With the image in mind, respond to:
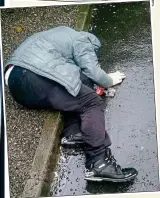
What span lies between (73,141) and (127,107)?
27 centimetres

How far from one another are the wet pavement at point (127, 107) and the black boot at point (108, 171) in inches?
0.9

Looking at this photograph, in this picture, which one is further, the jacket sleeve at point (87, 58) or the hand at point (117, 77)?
the hand at point (117, 77)

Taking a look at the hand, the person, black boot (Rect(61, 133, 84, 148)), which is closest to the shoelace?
the person

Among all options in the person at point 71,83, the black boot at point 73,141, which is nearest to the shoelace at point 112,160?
the person at point 71,83

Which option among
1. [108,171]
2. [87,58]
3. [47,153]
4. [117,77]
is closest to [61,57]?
[87,58]

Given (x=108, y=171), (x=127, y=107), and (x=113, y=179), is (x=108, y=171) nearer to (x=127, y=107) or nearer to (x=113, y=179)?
(x=113, y=179)

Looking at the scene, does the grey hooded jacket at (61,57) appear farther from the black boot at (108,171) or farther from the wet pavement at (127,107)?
the black boot at (108,171)

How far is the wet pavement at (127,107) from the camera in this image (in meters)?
2.52

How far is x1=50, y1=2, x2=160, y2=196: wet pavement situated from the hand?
0.06 ft

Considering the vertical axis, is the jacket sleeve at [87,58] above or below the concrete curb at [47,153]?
above

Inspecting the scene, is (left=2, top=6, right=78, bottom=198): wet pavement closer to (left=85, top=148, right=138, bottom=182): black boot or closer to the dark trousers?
the dark trousers

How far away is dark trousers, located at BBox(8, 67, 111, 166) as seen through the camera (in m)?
2.45

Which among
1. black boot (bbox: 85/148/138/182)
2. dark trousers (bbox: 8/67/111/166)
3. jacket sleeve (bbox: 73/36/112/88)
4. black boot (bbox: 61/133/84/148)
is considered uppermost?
jacket sleeve (bbox: 73/36/112/88)

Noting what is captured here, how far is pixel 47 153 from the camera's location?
252 cm
